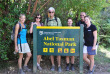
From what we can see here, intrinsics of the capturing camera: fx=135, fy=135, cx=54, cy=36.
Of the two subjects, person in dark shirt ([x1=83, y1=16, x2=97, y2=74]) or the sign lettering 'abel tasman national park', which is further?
the sign lettering 'abel tasman national park'

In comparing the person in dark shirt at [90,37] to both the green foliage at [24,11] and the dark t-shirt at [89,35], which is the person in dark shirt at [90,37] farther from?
the green foliage at [24,11]

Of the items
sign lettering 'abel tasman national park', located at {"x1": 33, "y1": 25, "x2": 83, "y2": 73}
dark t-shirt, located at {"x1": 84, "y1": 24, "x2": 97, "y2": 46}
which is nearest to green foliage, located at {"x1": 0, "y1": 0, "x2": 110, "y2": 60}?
sign lettering 'abel tasman national park', located at {"x1": 33, "y1": 25, "x2": 83, "y2": 73}

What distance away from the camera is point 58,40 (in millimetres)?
4621

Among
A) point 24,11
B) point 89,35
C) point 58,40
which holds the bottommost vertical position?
point 58,40

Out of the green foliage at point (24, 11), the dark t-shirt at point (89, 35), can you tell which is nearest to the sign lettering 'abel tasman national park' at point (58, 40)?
the dark t-shirt at point (89, 35)

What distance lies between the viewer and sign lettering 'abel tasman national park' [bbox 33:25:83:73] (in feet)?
15.0

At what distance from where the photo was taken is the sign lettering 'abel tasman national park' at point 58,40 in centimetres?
458

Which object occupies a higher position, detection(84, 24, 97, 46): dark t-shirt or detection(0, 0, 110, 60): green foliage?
detection(0, 0, 110, 60): green foliage

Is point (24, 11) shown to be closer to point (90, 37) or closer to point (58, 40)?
point (58, 40)

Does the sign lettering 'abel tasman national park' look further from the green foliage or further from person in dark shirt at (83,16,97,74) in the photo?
the green foliage

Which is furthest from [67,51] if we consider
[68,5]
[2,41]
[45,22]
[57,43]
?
[2,41]

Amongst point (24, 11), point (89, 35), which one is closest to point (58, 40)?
point (89, 35)

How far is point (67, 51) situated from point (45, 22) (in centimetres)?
128

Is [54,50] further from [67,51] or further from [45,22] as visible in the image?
[45,22]
